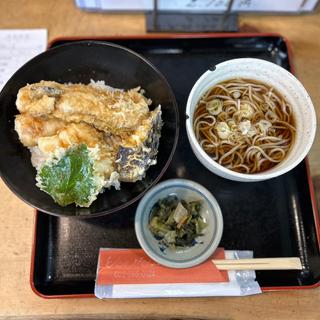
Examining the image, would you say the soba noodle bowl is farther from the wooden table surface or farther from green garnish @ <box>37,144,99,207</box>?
green garnish @ <box>37,144,99,207</box>

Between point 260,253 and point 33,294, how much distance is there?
3.07 feet

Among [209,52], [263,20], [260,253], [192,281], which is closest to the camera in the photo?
[192,281]

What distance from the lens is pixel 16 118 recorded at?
1371mm

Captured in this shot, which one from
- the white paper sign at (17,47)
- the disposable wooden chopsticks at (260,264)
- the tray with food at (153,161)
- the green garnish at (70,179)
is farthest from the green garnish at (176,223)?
the white paper sign at (17,47)

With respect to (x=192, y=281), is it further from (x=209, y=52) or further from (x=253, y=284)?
(x=209, y=52)

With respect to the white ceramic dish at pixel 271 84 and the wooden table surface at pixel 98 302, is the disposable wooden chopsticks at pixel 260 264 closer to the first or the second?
the wooden table surface at pixel 98 302

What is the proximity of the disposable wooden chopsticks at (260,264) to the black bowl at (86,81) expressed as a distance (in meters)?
0.43

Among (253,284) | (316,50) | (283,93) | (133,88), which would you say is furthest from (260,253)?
(316,50)

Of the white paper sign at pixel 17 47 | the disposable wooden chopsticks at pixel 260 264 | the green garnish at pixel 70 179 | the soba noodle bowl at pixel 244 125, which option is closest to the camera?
the green garnish at pixel 70 179

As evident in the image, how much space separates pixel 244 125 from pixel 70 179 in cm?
74

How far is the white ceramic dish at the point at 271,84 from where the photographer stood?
51.6 inches

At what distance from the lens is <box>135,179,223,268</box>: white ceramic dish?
52.8 inches

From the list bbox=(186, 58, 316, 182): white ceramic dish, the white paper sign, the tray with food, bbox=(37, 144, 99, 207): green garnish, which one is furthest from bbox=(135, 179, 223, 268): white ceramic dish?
the white paper sign

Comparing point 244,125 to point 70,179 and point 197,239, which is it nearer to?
point 197,239
